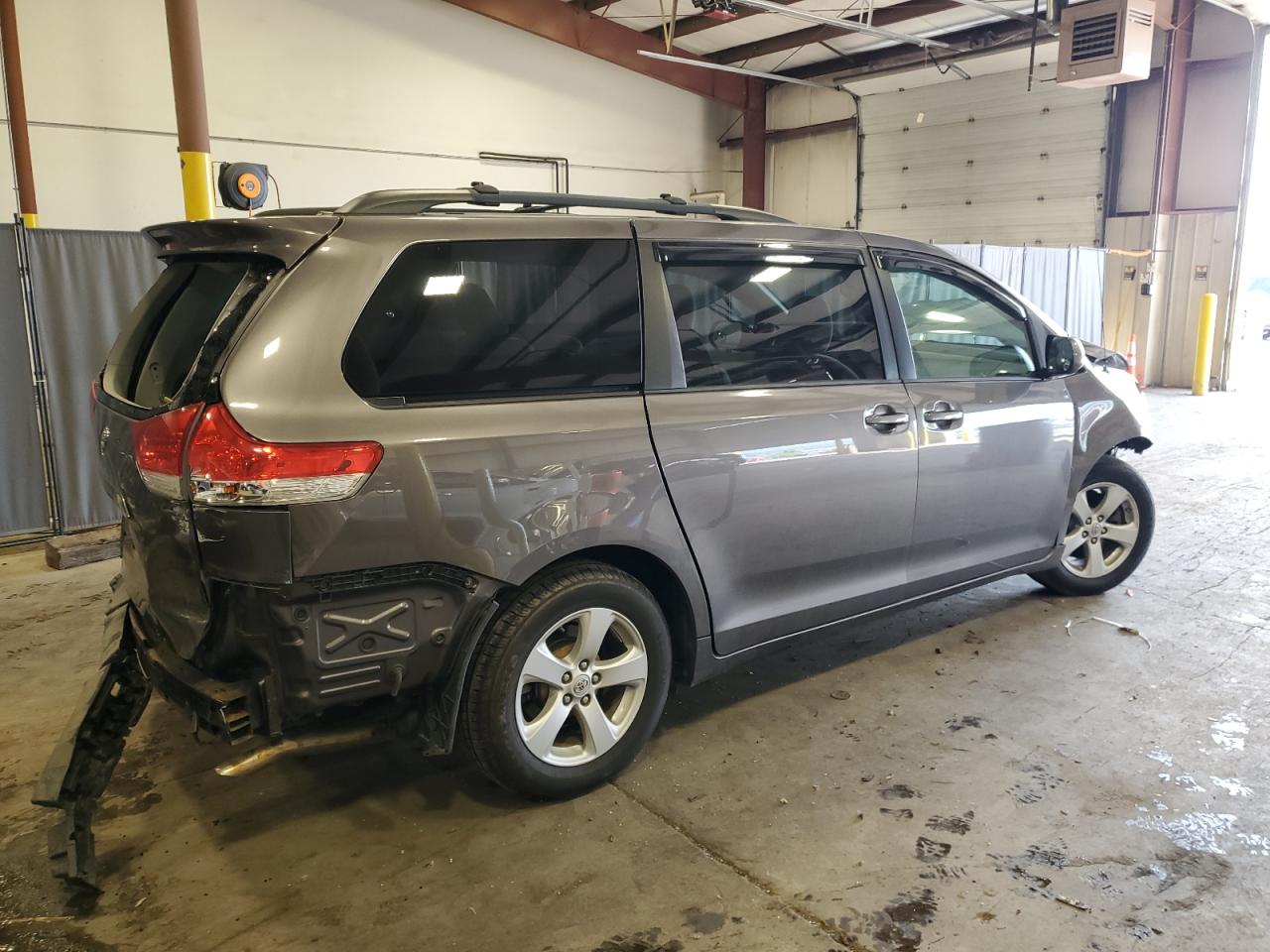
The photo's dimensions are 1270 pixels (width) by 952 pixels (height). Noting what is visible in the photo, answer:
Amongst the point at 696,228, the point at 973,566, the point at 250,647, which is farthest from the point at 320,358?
the point at 973,566

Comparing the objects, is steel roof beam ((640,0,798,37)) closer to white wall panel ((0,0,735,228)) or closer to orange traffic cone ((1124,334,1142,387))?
white wall panel ((0,0,735,228))

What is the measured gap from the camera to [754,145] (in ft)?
55.8

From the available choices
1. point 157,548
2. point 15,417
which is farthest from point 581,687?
point 15,417

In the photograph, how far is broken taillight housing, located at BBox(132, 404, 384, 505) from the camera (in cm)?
Result: 213

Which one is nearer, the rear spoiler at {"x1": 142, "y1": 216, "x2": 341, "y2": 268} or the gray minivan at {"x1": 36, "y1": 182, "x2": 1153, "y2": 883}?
the gray minivan at {"x1": 36, "y1": 182, "x2": 1153, "y2": 883}

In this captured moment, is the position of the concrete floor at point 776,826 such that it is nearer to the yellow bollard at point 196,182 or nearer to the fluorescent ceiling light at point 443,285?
the fluorescent ceiling light at point 443,285

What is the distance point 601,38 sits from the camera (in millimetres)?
14211

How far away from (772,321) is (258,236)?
164cm

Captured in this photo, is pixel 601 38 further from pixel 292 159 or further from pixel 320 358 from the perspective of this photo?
pixel 320 358

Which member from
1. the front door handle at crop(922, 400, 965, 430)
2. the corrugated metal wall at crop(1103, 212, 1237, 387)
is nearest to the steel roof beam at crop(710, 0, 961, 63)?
the corrugated metal wall at crop(1103, 212, 1237, 387)

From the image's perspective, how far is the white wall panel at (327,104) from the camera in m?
9.83

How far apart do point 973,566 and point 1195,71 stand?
40.3ft

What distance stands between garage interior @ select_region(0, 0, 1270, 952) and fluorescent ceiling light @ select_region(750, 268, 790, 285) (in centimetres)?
138

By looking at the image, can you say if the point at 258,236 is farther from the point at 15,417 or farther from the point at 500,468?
the point at 15,417
